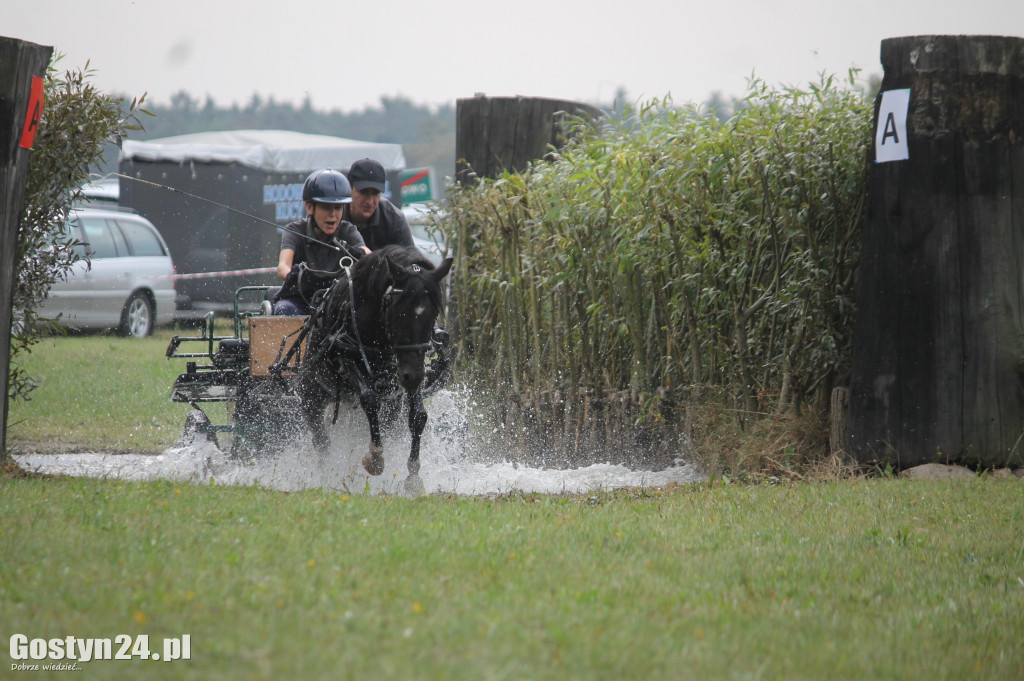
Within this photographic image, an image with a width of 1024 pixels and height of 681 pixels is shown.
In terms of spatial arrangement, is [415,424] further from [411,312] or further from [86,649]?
[86,649]

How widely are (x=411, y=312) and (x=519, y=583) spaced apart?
3016 millimetres

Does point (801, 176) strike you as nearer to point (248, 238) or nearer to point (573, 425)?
point (573, 425)

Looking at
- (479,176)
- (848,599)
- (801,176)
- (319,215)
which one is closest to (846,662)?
(848,599)

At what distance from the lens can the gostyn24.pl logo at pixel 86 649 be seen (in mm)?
3102

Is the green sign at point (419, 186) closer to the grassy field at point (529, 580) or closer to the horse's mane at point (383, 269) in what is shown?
the horse's mane at point (383, 269)

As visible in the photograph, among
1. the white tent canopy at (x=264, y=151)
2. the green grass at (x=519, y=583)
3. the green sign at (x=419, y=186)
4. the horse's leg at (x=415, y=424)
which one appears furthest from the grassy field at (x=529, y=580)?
the green sign at (x=419, y=186)

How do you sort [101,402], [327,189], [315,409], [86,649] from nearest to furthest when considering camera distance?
1. [86,649]
2. [315,409]
3. [327,189]
4. [101,402]

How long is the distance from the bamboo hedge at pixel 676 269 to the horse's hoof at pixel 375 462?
2.03m

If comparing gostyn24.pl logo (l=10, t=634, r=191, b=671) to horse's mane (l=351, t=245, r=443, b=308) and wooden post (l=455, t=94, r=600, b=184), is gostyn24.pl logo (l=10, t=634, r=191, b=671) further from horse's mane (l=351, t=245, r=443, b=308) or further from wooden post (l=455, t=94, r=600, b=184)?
wooden post (l=455, t=94, r=600, b=184)

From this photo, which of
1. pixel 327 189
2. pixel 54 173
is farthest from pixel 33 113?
pixel 327 189

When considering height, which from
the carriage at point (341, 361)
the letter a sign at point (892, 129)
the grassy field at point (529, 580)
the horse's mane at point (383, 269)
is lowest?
the grassy field at point (529, 580)

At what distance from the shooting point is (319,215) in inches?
322

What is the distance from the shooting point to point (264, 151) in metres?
23.2

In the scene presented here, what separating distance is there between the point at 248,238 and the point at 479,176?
43.6 ft
